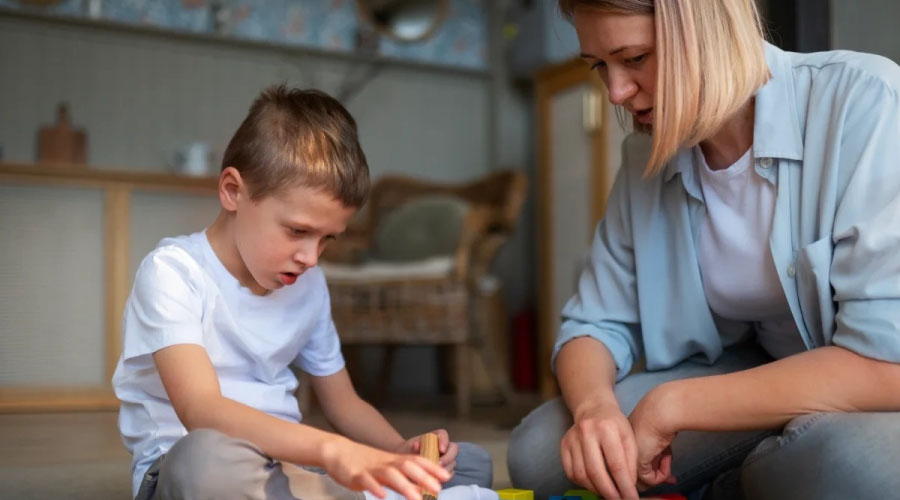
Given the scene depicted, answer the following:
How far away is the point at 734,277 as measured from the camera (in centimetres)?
112

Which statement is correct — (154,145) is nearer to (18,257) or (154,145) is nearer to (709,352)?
(18,257)

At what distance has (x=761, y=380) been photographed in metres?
0.94

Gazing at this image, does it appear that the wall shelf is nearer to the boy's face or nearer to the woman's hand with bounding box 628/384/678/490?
the boy's face

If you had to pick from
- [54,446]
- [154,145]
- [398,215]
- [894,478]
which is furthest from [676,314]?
[154,145]

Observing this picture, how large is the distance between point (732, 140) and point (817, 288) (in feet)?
0.71

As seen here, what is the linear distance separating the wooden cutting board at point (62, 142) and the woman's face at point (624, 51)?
7.94 ft

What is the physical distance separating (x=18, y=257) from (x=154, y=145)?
1.49 m

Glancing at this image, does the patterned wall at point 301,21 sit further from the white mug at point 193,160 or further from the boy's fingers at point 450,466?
the boy's fingers at point 450,466

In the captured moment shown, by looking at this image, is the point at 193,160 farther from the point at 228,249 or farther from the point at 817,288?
the point at 817,288

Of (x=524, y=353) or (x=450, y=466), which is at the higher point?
(x=450, y=466)

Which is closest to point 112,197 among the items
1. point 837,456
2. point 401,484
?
point 401,484

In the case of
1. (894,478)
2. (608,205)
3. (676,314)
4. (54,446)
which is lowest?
(54,446)

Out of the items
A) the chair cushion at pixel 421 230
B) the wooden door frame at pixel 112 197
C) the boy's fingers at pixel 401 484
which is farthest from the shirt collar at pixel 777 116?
the chair cushion at pixel 421 230

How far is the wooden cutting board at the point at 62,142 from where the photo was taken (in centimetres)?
304
